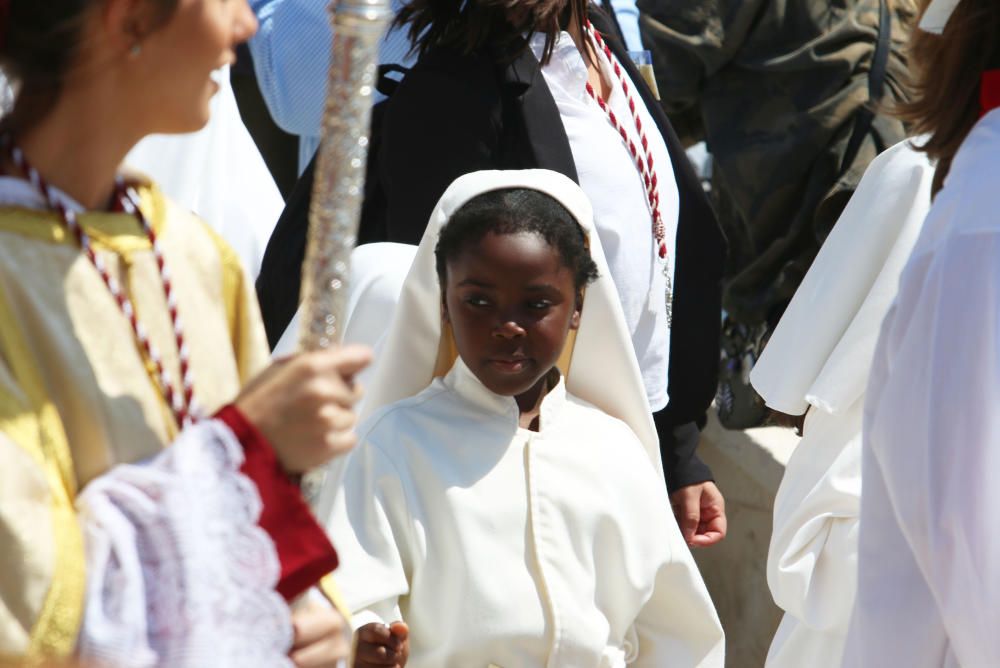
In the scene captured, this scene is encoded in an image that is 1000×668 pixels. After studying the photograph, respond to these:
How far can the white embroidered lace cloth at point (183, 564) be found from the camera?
5.71ft

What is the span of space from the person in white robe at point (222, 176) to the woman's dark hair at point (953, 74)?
1.61 metres

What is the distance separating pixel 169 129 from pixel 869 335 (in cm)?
204

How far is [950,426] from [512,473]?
107cm

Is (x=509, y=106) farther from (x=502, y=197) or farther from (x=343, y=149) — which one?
(x=343, y=149)

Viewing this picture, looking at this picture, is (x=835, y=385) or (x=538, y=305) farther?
(x=835, y=385)

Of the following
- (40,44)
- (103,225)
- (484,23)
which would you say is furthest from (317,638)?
(484,23)

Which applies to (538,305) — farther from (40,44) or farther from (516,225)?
(40,44)

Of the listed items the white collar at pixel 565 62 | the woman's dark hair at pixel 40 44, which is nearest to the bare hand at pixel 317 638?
the woman's dark hair at pixel 40 44

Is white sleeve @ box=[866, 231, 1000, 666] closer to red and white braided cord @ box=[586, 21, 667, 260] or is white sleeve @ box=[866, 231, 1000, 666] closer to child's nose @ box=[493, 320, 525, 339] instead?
child's nose @ box=[493, 320, 525, 339]

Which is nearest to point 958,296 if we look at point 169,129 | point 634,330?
point 169,129

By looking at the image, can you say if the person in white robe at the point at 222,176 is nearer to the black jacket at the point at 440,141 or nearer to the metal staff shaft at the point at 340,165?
the black jacket at the point at 440,141

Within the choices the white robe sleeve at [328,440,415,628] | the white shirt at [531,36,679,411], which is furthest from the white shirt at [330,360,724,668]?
the white shirt at [531,36,679,411]

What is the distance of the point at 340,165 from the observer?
1833mm

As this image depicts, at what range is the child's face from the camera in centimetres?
315
